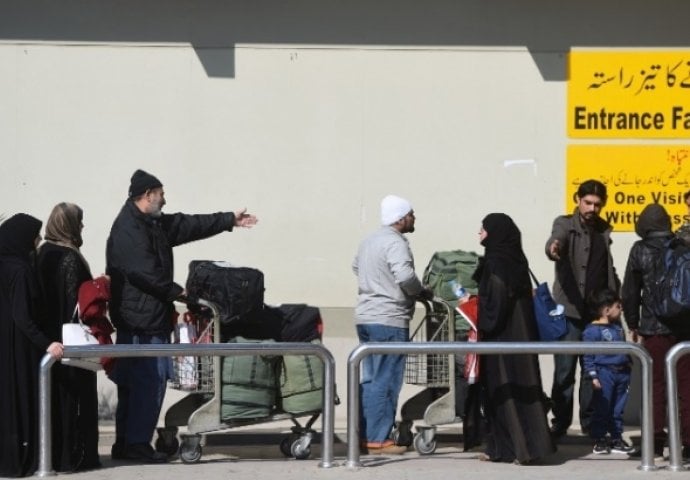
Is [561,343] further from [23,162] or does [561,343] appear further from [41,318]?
[23,162]

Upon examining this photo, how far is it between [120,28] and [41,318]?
3.83 meters

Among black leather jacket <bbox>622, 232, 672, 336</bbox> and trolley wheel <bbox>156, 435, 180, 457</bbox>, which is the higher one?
black leather jacket <bbox>622, 232, 672, 336</bbox>

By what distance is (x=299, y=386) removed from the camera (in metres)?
9.58

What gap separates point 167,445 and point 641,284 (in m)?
3.23

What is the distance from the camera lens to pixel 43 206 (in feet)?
39.1

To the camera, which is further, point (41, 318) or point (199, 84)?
point (199, 84)

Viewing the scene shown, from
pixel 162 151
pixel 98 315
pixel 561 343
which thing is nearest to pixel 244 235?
pixel 162 151

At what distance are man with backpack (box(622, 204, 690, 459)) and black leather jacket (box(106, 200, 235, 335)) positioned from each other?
2915 mm

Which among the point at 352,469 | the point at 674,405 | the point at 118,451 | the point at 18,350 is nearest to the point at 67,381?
the point at 18,350

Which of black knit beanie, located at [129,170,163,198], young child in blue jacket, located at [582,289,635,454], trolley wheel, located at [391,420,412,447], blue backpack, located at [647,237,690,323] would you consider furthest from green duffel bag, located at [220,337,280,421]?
blue backpack, located at [647,237,690,323]

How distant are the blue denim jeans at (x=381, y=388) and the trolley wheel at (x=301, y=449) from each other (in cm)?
45

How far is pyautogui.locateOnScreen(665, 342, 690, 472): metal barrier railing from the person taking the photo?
8.56 m

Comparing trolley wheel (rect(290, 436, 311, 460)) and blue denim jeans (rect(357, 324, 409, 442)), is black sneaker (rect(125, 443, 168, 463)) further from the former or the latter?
blue denim jeans (rect(357, 324, 409, 442))

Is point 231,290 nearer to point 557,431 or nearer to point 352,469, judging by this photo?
point 352,469
